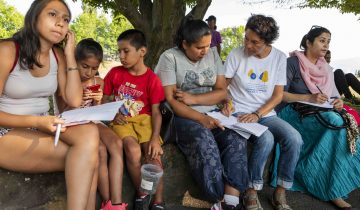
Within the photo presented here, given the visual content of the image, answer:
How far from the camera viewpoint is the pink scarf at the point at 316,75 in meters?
3.61

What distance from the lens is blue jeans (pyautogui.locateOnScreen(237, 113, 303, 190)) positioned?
2992 mm

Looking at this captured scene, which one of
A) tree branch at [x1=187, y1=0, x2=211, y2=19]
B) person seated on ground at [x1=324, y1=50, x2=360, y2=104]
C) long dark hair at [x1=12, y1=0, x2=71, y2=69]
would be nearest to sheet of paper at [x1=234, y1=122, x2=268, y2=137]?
long dark hair at [x1=12, y1=0, x2=71, y2=69]

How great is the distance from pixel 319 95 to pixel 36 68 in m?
2.56

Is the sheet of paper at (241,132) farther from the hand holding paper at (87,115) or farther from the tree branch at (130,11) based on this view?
the tree branch at (130,11)

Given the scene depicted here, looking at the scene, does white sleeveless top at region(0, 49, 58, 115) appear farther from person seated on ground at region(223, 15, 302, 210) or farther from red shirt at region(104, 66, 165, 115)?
person seated on ground at region(223, 15, 302, 210)

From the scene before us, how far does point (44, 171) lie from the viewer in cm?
229

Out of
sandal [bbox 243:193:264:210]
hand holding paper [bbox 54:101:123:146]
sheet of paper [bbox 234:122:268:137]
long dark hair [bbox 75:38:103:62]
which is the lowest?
sandal [bbox 243:193:264:210]

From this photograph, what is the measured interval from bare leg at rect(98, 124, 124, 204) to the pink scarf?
2077mm

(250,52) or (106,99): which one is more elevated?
(250,52)

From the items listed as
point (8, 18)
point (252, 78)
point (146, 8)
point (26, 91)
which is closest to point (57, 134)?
point (26, 91)

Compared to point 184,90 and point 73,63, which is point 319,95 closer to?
point 184,90

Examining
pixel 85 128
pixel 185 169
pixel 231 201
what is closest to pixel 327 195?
pixel 231 201

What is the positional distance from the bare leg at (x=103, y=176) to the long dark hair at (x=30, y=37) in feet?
2.36

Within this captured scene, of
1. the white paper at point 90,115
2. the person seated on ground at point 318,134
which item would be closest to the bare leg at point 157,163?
the white paper at point 90,115
